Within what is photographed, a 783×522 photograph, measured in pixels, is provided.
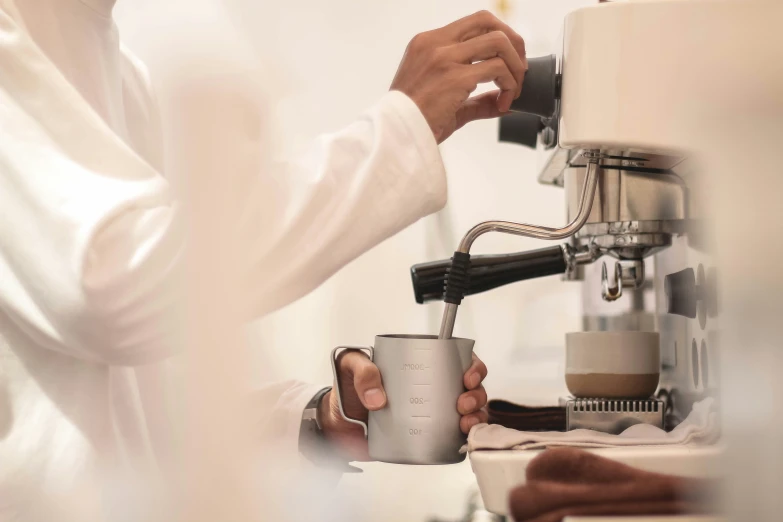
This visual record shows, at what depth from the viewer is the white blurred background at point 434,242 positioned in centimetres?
94

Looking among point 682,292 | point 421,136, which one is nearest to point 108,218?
point 421,136

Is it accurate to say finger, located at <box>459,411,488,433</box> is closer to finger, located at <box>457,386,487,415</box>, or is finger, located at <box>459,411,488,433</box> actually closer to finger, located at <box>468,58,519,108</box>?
finger, located at <box>457,386,487,415</box>

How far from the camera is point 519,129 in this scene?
0.71 metres

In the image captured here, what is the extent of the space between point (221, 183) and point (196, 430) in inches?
2.3

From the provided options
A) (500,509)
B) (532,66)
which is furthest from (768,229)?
(532,66)

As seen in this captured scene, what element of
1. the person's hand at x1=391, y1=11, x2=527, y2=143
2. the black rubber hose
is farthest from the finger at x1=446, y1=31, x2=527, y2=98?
the black rubber hose

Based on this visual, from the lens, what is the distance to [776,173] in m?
0.19

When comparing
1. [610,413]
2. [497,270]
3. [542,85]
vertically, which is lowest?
[610,413]

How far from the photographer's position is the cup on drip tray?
0.55 metres

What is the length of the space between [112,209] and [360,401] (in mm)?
238

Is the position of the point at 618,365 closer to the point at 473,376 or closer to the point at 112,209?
the point at 473,376

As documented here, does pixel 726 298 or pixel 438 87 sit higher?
pixel 438 87

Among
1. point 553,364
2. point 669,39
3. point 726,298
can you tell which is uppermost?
point 669,39

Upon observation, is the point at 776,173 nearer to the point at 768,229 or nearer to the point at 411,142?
the point at 768,229
